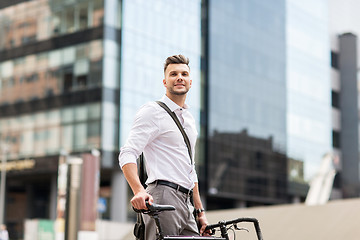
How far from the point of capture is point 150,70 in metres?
45.1

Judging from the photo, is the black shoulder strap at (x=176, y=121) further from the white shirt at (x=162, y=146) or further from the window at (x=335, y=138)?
the window at (x=335, y=138)

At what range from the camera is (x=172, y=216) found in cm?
361

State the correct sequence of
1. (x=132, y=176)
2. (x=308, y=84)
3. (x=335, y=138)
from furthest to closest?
(x=335, y=138) → (x=308, y=84) → (x=132, y=176)

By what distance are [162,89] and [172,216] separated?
44.1 meters

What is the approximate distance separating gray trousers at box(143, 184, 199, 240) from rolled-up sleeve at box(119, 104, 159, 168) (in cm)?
24

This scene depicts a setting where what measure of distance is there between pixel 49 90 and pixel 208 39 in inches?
500

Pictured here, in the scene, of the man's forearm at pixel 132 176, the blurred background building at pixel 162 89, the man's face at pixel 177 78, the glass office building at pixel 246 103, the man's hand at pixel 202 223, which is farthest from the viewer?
the glass office building at pixel 246 103

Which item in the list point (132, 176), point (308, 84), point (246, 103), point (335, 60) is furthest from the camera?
point (335, 60)

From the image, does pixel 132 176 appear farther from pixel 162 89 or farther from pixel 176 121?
pixel 162 89

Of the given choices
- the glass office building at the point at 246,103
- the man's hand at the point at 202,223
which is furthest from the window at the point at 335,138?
the man's hand at the point at 202,223

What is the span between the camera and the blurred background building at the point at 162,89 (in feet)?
144

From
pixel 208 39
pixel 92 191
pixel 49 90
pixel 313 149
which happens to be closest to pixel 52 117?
pixel 49 90

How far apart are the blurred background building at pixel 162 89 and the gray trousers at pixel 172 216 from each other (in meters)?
38.7

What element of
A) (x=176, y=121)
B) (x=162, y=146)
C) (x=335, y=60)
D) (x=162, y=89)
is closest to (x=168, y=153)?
(x=162, y=146)
